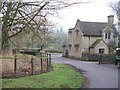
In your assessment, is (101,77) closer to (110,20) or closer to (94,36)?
(94,36)

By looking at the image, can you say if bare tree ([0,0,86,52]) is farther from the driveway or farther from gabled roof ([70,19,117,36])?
gabled roof ([70,19,117,36])

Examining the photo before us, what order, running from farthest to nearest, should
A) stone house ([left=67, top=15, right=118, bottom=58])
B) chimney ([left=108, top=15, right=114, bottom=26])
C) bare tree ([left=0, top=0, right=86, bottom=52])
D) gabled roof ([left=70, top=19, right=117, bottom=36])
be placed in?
chimney ([left=108, top=15, right=114, bottom=26]) → gabled roof ([left=70, top=19, right=117, bottom=36]) → stone house ([left=67, top=15, right=118, bottom=58]) → bare tree ([left=0, top=0, right=86, bottom=52])

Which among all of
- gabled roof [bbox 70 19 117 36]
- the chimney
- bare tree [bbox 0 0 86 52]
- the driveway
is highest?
the chimney

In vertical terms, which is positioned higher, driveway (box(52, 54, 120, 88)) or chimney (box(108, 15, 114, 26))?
chimney (box(108, 15, 114, 26))

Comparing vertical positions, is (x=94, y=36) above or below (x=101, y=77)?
above

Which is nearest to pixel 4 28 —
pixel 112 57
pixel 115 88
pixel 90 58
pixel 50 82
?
pixel 50 82

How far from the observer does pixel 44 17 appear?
11.9 metres

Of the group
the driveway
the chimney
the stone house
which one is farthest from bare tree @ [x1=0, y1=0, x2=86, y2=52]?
the chimney

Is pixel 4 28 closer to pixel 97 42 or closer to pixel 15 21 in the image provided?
pixel 15 21

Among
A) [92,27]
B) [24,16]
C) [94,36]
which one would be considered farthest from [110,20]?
[24,16]

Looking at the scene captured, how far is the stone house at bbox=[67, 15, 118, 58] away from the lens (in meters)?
48.2

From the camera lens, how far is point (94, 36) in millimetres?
49750

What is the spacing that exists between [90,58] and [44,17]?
34.5 m

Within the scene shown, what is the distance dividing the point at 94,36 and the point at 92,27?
7.96ft
